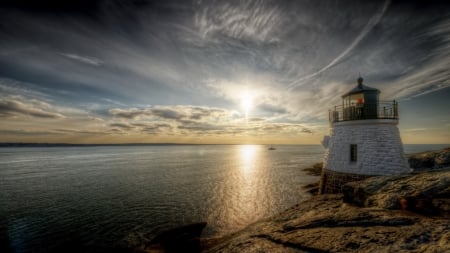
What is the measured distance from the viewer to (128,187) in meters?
30.1

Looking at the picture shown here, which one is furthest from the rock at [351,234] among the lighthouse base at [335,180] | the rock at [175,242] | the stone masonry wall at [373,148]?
the stone masonry wall at [373,148]

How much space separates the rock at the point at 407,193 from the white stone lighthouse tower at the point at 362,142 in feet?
14.6

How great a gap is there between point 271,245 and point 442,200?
7045 millimetres

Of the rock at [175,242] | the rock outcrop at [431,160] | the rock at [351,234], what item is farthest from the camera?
the rock outcrop at [431,160]

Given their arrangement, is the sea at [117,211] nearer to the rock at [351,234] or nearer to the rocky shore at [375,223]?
the rock at [351,234]

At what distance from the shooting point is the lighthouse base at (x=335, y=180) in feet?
50.3

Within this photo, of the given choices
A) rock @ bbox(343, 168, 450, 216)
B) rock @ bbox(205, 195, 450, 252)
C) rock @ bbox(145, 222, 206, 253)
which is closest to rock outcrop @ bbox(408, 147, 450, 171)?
rock @ bbox(343, 168, 450, 216)

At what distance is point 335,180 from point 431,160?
26.4 meters

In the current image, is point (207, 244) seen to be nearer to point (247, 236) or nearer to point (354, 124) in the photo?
point (247, 236)

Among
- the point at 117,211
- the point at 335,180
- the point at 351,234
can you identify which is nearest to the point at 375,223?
the point at 351,234

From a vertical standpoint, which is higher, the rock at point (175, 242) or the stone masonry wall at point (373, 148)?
the stone masonry wall at point (373, 148)

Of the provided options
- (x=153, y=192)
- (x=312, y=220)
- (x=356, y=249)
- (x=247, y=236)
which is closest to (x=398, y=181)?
(x=312, y=220)

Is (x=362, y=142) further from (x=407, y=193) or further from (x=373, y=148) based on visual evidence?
(x=407, y=193)

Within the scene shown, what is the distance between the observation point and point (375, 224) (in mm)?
7254
